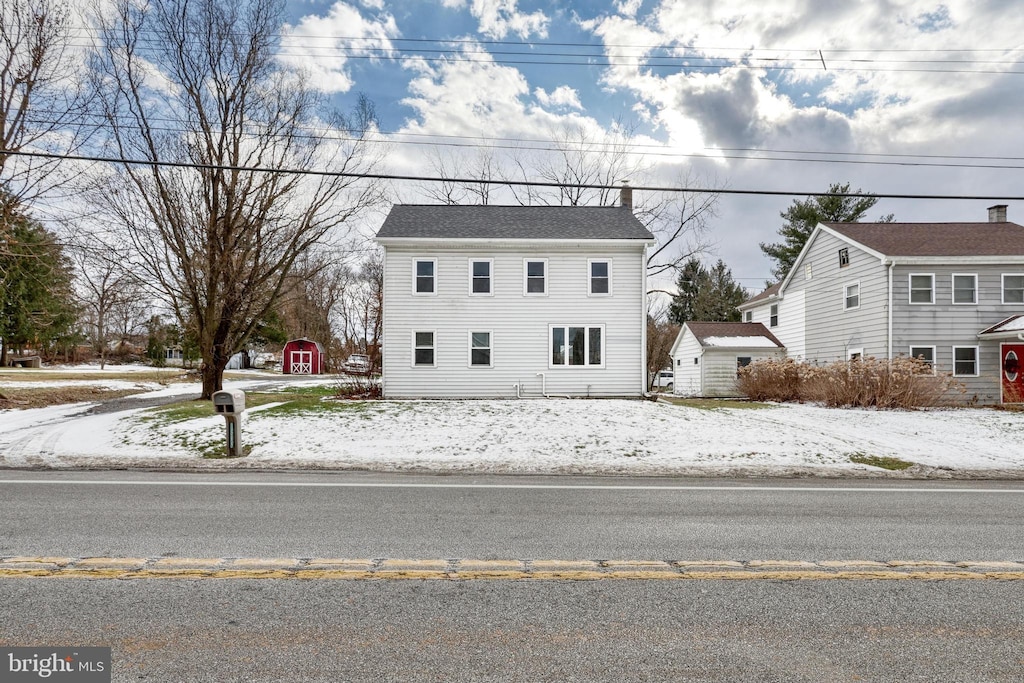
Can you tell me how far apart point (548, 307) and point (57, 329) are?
145 feet

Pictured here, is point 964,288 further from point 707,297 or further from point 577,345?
point 707,297

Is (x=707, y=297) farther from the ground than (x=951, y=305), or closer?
farther from the ground

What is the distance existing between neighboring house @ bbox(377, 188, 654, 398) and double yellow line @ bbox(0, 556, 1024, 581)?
16373 millimetres

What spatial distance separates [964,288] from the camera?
72.1 feet

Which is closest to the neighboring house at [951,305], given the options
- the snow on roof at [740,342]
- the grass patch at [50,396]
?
the snow on roof at [740,342]

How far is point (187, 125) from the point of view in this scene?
19016 mm

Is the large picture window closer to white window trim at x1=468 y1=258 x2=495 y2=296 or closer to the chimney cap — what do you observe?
white window trim at x1=468 y1=258 x2=495 y2=296

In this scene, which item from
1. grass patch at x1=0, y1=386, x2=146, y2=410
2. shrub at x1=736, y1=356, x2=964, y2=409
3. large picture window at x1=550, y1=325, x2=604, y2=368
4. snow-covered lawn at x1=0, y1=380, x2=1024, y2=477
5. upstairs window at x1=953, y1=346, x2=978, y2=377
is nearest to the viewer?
snow-covered lawn at x1=0, y1=380, x2=1024, y2=477

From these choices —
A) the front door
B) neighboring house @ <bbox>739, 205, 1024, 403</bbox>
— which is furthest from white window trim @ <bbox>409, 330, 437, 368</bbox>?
the front door

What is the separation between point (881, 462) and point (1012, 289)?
1754 centimetres

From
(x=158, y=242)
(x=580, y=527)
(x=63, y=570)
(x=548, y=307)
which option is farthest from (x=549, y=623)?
(x=158, y=242)

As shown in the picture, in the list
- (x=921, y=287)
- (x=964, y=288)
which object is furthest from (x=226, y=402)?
(x=964, y=288)

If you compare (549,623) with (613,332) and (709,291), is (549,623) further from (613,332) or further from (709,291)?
(709,291)

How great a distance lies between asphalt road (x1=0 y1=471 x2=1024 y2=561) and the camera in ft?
16.0
